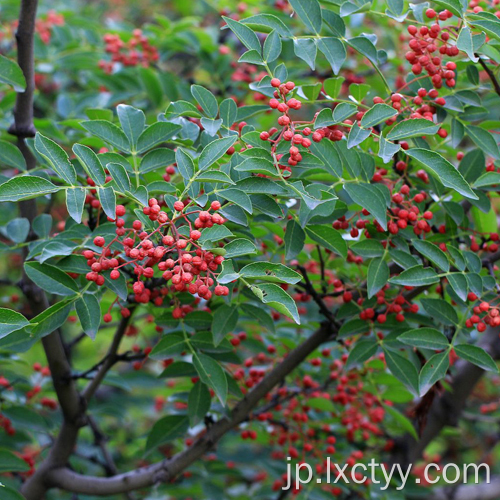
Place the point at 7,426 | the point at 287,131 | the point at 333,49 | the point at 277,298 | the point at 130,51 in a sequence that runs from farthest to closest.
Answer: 1. the point at 130,51
2. the point at 7,426
3. the point at 333,49
4. the point at 287,131
5. the point at 277,298

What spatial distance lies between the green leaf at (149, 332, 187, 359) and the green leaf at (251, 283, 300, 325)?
1.69 ft

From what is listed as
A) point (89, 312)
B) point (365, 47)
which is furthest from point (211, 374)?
point (365, 47)

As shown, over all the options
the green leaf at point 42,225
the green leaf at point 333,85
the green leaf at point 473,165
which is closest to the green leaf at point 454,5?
the green leaf at point 333,85

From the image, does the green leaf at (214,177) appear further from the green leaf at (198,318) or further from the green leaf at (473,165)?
the green leaf at (473,165)

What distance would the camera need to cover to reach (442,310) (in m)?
1.67

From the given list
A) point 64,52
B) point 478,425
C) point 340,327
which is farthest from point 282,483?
point 64,52

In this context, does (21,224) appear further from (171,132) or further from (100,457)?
(100,457)

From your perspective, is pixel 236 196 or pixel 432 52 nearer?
pixel 236 196

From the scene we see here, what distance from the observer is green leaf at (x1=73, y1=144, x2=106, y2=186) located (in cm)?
138

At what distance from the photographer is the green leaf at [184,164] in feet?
4.54

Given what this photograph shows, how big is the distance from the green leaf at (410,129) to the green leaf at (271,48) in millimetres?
341

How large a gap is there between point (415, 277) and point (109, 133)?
826 millimetres

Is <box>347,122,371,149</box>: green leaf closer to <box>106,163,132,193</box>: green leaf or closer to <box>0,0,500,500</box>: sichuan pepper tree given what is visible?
<box>0,0,500,500</box>: sichuan pepper tree

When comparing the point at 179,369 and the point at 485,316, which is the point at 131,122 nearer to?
the point at 179,369
